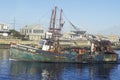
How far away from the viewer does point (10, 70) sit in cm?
4278

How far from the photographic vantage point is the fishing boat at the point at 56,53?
5247cm

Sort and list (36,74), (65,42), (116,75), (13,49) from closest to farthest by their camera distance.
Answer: (36,74) < (116,75) < (13,49) < (65,42)

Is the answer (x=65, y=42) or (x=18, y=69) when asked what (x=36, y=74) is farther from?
(x=65, y=42)

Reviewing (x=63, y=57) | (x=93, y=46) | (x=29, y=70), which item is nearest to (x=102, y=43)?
(x=93, y=46)

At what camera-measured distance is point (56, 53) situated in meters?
53.1

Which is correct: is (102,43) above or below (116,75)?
above

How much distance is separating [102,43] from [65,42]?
55731 millimetres

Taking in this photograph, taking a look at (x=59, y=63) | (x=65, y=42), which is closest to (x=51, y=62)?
(x=59, y=63)

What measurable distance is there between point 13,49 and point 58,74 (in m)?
13.8

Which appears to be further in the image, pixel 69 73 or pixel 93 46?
pixel 93 46

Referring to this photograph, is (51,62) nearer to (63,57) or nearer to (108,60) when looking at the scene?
(63,57)

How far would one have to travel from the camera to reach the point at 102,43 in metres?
60.1

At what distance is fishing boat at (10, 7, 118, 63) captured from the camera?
5247 cm

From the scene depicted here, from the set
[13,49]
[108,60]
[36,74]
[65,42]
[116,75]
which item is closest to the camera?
[36,74]
